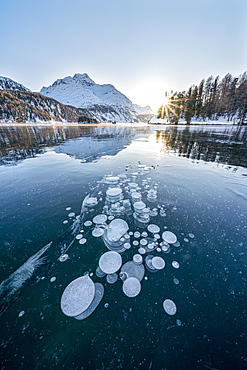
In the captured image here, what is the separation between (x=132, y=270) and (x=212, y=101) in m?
81.8

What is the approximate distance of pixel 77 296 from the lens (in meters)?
1.67

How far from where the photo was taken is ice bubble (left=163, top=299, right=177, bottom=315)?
1.59 m

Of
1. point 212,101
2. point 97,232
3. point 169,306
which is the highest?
point 212,101

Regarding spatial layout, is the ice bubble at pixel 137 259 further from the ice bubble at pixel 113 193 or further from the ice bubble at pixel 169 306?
the ice bubble at pixel 113 193

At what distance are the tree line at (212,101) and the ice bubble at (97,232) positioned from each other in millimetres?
69598

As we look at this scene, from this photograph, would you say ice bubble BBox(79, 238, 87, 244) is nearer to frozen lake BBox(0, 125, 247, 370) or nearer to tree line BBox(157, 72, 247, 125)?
frozen lake BBox(0, 125, 247, 370)

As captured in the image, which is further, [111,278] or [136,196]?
[136,196]

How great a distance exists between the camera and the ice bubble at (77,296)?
5.14ft

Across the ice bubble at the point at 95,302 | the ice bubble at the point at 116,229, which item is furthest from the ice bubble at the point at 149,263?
the ice bubble at the point at 95,302

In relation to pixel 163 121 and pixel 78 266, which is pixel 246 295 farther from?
pixel 163 121

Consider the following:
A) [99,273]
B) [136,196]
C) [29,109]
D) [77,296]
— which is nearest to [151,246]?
[99,273]

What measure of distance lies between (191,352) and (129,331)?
2.02 feet

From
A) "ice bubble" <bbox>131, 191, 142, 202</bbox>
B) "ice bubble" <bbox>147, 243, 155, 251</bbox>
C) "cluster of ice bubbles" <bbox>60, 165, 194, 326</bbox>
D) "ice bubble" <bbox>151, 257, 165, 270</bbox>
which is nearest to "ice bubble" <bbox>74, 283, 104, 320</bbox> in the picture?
"cluster of ice bubbles" <bbox>60, 165, 194, 326</bbox>

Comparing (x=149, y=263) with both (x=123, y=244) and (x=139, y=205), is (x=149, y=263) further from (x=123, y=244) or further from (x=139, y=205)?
(x=139, y=205)
